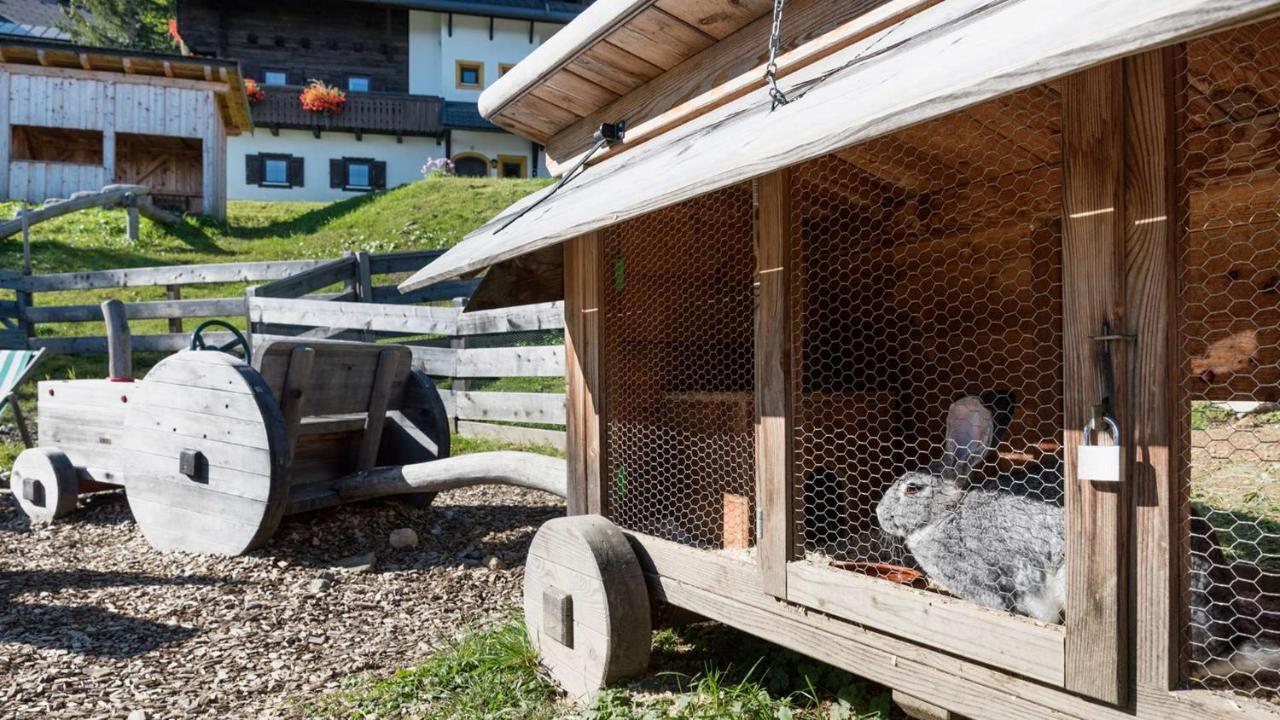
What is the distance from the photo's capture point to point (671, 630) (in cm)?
367

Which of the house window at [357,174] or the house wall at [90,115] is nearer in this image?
the house wall at [90,115]

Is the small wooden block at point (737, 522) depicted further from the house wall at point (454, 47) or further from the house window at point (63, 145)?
the house wall at point (454, 47)

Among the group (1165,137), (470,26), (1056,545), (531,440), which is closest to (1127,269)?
(1165,137)

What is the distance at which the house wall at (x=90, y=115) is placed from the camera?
1875cm

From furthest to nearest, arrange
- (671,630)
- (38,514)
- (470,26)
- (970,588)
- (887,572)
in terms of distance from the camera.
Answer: (470,26)
(38,514)
(671,630)
(887,572)
(970,588)

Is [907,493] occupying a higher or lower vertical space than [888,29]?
lower

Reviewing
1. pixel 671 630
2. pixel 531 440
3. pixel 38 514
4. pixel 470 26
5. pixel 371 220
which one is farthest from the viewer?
pixel 470 26

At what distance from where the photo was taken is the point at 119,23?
3488 centimetres

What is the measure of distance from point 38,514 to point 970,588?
565cm

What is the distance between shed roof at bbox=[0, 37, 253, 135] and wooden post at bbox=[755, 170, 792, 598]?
19.5m

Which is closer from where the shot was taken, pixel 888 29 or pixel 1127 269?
pixel 1127 269

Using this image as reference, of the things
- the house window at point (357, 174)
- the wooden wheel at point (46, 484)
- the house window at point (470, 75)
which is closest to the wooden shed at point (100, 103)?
the house window at point (357, 174)

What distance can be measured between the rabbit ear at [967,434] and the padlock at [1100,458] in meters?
0.69

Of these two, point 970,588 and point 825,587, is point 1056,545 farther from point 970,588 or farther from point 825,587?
point 825,587
